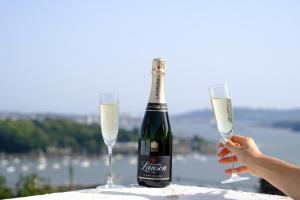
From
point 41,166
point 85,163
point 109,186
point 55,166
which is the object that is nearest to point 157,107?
point 109,186

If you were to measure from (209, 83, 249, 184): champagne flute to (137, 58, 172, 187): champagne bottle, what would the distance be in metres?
0.20

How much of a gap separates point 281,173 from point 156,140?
1.92 ft

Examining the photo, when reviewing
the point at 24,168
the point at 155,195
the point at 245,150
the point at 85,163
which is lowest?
the point at 24,168

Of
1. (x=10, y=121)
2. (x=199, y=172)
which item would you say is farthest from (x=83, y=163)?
(x=199, y=172)

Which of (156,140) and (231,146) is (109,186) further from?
(231,146)

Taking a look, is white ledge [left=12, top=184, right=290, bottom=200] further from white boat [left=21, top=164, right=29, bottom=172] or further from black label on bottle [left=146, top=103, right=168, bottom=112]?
white boat [left=21, top=164, right=29, bottom=172]

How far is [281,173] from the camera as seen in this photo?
159 cm

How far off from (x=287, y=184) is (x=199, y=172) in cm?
5563

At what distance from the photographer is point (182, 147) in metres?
73.9

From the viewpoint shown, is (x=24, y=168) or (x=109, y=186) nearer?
(x=109, y=186)

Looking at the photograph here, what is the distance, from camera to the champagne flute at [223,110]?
1924 mm

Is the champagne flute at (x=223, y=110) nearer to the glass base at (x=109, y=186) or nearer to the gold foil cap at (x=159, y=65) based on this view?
the gold foil cap at (x=159, y=65)

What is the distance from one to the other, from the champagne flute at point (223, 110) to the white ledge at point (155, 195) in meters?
0.12

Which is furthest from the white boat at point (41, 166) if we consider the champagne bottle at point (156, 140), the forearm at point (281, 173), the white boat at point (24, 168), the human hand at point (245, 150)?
the forearm at point (281, 173)
